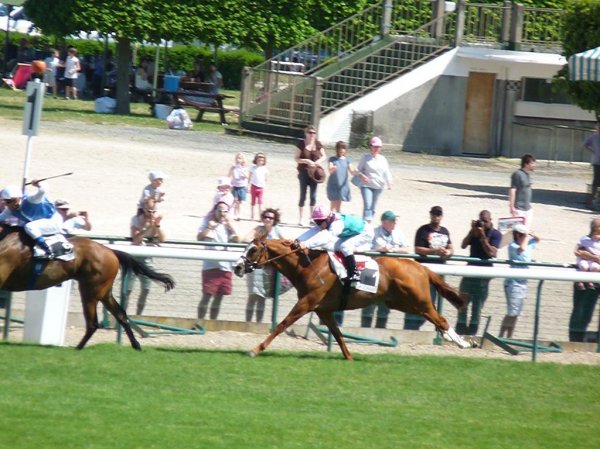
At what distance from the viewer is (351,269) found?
13320 millimetres

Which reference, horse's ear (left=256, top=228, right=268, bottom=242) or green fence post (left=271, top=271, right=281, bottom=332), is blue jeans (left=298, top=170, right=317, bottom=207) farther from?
green fence post (left=271, top=271, right=281, bottom=332)

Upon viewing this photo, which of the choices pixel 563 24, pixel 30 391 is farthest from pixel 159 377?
pixel 563 24

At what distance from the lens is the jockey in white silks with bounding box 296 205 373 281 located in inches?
523

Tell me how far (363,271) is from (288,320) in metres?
0.96

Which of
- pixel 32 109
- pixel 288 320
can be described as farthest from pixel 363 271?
pixel 32 109

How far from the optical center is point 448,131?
33.5m

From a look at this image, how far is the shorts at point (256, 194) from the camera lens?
21.5 metres

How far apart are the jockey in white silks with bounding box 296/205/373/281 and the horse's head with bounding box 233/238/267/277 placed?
1.45 feet

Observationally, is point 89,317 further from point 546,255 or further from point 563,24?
point 563,24

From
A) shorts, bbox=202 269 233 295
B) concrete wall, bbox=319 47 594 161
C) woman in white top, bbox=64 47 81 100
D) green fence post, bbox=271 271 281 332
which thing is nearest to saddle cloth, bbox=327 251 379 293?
green fence post, bbox=271 271 281 332

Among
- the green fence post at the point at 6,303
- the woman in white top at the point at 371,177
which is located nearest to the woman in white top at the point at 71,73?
the woman in white top at the point at 371,177

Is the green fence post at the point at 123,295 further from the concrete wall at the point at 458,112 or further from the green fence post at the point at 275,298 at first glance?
the concrete wall at the point at 458,112

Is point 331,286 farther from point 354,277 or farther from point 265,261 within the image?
point 265,261

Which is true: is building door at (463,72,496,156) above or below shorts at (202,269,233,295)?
above
